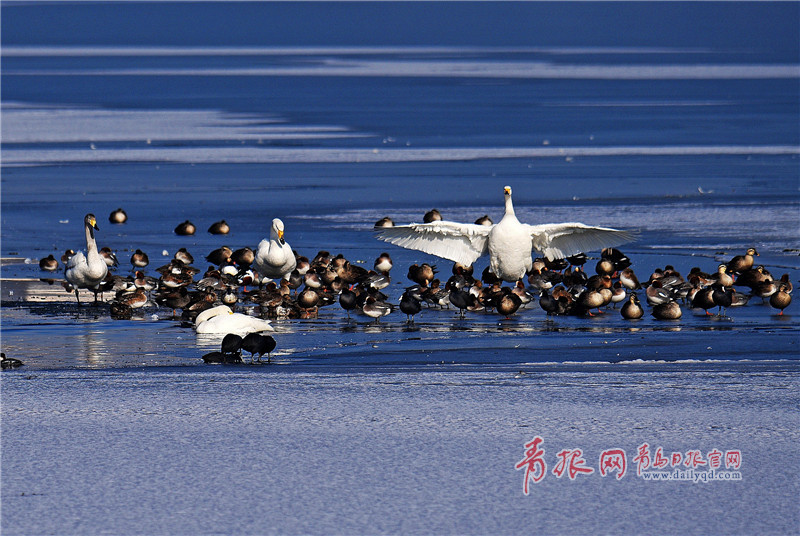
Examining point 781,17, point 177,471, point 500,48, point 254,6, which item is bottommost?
point 177,471

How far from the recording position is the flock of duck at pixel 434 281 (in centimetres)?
1016

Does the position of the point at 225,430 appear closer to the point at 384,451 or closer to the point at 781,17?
the point at 384,451

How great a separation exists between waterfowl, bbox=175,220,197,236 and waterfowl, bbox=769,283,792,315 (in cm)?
707

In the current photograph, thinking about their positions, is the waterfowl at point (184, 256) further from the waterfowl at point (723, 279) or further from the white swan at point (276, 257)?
the waterfowl at point (723, 279)

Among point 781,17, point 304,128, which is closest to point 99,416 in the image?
point 304,128

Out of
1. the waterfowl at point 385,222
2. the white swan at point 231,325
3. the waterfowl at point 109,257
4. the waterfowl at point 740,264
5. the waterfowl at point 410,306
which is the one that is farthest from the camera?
the waterfowl at point 385,222

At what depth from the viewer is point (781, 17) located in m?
97.4

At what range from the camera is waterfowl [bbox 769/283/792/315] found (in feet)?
33.0

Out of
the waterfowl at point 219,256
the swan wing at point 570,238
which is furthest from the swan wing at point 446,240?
the waterfowl at point 219,256

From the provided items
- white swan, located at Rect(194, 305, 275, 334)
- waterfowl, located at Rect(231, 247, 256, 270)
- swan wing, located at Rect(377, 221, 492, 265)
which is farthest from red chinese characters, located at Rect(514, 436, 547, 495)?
waterfowl, located at Rect(231, 247, 256, 270)

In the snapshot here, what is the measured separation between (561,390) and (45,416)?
2740mm

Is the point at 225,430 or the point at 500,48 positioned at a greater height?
the point at 500,48

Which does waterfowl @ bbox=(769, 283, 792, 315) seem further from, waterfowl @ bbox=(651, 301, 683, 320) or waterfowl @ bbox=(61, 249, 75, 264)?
waterfowl @ bbox=(61, 249, 75, 264)

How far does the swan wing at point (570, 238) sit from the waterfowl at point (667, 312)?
189cm
